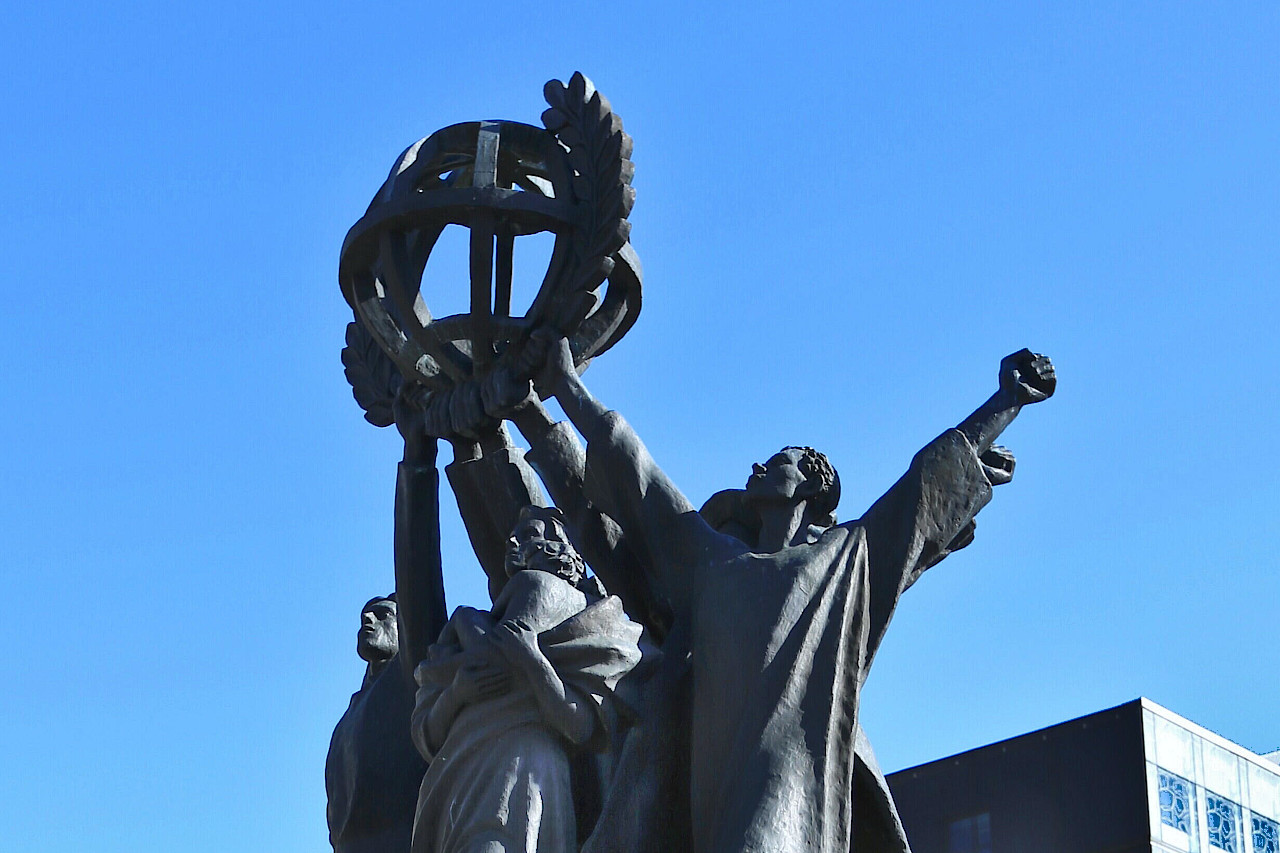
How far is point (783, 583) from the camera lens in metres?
8.84

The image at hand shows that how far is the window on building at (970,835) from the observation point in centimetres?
2869

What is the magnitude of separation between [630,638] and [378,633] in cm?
186

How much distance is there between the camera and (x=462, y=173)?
10250mm

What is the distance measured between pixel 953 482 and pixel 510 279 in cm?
207

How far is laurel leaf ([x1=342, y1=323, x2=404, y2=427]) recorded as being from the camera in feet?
34.0

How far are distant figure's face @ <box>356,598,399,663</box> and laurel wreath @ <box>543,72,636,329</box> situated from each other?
68.0 inches

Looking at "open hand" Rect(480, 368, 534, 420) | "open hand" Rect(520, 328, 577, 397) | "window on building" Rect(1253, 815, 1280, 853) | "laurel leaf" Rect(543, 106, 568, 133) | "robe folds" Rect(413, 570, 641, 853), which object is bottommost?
"robe folds" Rect(413, 570, 641, 853)

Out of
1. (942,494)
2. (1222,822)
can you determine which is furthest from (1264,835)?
(942,494)

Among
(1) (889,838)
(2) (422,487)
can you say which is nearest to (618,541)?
(2) (422,487)

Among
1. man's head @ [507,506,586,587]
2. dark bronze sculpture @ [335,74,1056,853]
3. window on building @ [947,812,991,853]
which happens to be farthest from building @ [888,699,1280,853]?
man's head @ [507,506,586,587]

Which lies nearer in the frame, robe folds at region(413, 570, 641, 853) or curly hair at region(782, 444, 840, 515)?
robe folds at region(413, 570, 641, 853)

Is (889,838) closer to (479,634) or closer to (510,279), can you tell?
(479,634)

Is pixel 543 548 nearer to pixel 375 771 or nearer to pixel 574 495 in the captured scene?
pixel 574 495

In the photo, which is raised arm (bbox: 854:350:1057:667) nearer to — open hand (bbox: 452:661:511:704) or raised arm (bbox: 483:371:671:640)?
raised arm (bbox: 483:371:671:640)
